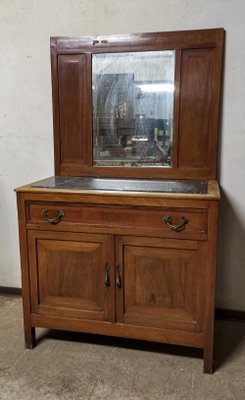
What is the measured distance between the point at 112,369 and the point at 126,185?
895mm

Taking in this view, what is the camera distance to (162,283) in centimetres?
180

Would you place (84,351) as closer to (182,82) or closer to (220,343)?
(220,343)

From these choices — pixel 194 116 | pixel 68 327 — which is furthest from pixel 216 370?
pixel 194 116

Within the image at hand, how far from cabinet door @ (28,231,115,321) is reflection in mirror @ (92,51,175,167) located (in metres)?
0.60

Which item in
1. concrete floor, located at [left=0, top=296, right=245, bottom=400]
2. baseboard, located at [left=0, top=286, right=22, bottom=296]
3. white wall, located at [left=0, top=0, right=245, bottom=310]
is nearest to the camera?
concrete floor, located at [left=0, top=296, right=245, bottom=400]

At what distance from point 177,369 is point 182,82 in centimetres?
148

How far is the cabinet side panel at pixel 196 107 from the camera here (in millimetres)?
2049

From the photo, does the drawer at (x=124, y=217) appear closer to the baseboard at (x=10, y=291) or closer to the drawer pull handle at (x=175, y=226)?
the drawer pull handle at (x=175, y=226)

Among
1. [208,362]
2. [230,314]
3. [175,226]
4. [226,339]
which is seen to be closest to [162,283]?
[175,226]

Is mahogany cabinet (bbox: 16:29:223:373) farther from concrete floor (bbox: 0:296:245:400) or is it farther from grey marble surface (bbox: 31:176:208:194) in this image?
concrete floor (bbox: 0:296:245:400)

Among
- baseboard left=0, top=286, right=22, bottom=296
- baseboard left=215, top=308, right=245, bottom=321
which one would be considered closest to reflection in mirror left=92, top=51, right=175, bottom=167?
baseboard left=215, top=308, right=245, bottom=321

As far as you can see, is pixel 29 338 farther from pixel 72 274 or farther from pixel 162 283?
pixel 162 283

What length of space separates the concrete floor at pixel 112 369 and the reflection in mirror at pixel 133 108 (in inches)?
39.8

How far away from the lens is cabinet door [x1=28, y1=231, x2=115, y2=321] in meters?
1.84
